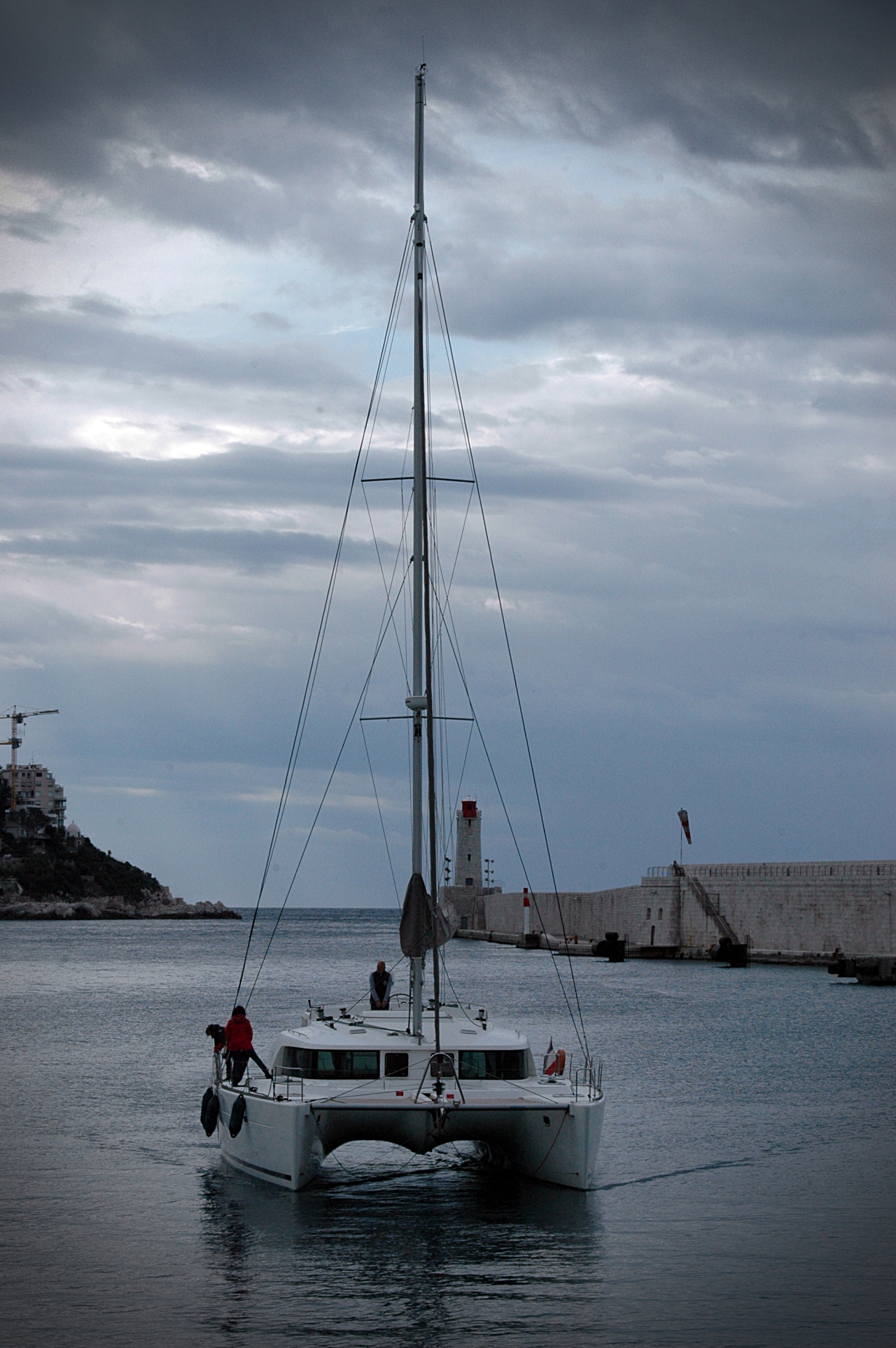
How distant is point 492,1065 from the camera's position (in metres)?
20.0

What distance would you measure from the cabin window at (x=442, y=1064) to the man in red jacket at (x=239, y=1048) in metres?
2.63

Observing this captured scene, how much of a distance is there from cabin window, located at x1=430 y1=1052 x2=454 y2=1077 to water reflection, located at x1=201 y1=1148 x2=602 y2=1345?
1798 millimetres

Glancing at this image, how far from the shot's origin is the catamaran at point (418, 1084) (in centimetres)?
1858

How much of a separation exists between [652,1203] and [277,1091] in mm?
5294

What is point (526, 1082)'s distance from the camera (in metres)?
19.7

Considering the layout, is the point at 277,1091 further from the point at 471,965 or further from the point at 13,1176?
the point at 471,965

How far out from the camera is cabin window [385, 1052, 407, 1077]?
1969 cm

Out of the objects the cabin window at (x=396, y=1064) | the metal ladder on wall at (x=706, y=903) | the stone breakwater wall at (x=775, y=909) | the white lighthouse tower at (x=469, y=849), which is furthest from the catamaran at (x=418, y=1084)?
the white lighthouse tower at (x=469, y=849)

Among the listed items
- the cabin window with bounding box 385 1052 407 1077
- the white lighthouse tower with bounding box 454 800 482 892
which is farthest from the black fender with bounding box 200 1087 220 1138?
the white lighthouse tower with bounding box 454 800 482 892

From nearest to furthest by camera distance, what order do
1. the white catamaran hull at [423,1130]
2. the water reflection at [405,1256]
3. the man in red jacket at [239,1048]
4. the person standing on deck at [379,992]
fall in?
the water reflection at [405,1256] → the white catamaran hull at [423,1130] → the man in red jacket at [239,1048] → the person standing on deck at [379,992]

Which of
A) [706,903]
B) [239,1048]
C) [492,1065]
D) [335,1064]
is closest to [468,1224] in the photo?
[492,1065]

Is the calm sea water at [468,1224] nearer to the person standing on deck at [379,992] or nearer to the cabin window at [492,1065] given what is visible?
the cabin window at [492,1065]

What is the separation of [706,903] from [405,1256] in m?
69.3

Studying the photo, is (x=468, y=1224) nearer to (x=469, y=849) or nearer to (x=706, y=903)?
(x=706, y=903)
